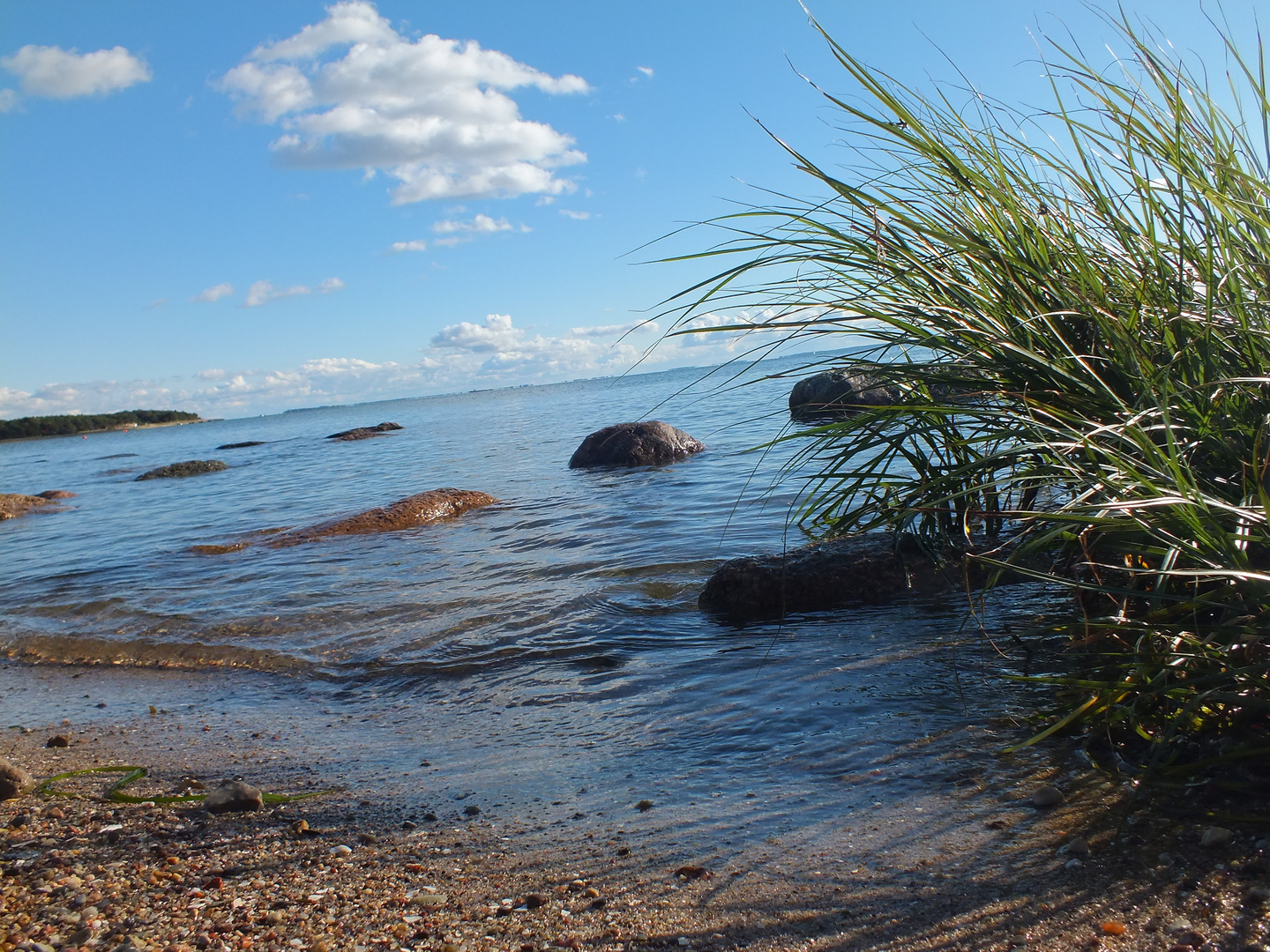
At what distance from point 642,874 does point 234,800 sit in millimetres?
1574

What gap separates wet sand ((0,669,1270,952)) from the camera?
173cm

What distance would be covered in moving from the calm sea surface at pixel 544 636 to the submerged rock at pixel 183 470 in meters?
9.25

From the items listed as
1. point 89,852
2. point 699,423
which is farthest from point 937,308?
point 699,423

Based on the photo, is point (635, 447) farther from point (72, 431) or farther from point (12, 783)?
point (72, 431)

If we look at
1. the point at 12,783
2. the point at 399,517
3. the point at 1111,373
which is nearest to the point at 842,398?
the point at 1111,373

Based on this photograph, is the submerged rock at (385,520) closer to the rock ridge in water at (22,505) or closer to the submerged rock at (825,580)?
the submerged rock at (825,580)

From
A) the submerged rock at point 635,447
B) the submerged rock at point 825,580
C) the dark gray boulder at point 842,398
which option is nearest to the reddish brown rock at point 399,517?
the submerged rock at point 635,447

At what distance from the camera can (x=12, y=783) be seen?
9.49 ft

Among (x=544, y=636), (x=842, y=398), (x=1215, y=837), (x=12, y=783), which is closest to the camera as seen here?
(x=1215, y=837)

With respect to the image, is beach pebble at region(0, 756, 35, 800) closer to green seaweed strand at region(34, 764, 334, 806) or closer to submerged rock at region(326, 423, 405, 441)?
green seaweed strand at region(34, 764, 334, 806)

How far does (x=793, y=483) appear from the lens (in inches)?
379

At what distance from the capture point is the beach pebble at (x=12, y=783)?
2877 millimetres

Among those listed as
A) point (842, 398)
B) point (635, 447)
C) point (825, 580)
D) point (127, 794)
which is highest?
point (842, 398)

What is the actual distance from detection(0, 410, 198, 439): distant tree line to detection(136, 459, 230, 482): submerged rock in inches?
2561
